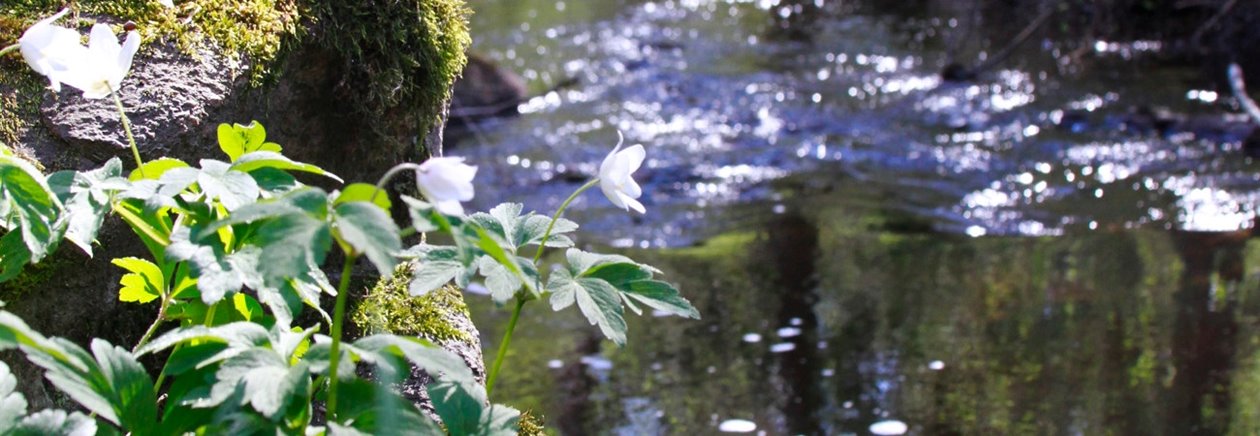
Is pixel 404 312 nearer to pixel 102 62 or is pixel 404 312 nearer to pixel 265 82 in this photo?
pixel 265 82

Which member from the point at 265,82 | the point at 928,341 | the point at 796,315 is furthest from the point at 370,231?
the point at 796,315

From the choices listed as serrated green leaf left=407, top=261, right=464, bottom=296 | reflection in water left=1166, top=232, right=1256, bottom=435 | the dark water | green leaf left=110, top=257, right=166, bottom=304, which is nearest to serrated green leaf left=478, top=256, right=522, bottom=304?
serrated green leaf left=407, top=261, right=464, bottom=296

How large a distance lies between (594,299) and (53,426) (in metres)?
0.63

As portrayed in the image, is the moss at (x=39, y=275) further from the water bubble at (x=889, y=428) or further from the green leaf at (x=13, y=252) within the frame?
the water bubble at (x=889, y=428)

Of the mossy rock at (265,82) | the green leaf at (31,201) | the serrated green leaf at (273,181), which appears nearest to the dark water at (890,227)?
the mossy rock at (265,82)

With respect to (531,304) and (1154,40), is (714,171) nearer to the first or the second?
(531,304)

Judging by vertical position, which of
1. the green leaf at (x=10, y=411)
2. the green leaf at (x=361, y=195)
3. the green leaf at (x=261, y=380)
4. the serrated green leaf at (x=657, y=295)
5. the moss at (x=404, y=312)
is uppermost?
the green leaf at (x=361, y=195)

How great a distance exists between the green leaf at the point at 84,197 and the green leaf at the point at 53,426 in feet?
0.99

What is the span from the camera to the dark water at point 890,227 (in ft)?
13.7

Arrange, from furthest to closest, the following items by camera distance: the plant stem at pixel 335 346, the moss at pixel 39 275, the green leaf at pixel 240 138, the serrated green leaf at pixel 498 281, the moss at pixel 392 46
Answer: the moss at pixel 392 46 → the moss at pixel 39 275 → the green leaf at pixel 240 138 → the serrated green leaf at pixel 498 281 → the plant stem at pixel 335 346

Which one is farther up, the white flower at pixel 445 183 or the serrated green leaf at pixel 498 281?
the white flower at pixel 445 183

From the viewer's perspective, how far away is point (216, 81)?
7.50 feet

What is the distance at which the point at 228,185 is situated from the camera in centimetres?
146

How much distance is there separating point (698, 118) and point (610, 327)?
23.1 feet
